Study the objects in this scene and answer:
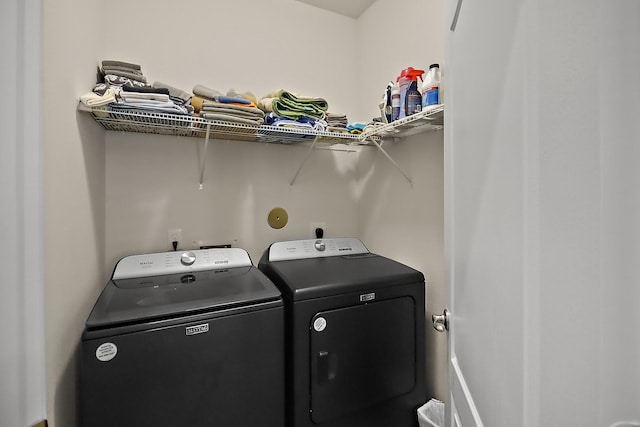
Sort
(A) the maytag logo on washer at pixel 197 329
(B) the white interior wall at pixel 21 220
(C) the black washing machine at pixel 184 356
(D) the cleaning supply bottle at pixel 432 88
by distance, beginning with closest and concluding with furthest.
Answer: (B) the white interior wall at pixel 21 220, (C) the black washing machine at pixel 184 356, (A) the maytag logo on washer at pixel 197 329, (D) the cleaning supply bottle at pixel 432 88

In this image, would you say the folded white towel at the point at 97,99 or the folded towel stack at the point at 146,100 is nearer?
the folded white towel at the point at 97,99

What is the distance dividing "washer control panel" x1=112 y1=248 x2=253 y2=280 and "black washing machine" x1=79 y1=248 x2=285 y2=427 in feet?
0.52

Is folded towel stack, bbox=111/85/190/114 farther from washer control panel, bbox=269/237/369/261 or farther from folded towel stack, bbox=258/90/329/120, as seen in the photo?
washer control panel, bbox=269/237/369/261

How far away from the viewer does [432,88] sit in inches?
56.7

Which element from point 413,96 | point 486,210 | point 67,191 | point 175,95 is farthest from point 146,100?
point 486,210

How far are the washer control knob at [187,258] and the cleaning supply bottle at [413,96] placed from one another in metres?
1.44

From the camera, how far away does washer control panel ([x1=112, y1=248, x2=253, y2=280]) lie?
5.11 ft

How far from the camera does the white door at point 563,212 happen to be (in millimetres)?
352

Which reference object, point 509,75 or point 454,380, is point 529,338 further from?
point 454,380

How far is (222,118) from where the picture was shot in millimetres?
1533

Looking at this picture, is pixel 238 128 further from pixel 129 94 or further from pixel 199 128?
pixel 129 94

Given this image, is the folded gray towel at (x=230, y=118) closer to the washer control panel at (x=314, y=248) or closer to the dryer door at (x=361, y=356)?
the washer control panel at (x=314, y=248)

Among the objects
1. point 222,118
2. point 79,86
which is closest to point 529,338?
point 222,118

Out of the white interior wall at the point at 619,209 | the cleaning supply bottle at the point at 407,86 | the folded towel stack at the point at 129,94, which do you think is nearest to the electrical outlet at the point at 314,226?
the cleaning supply bottle at the point at 407,86
